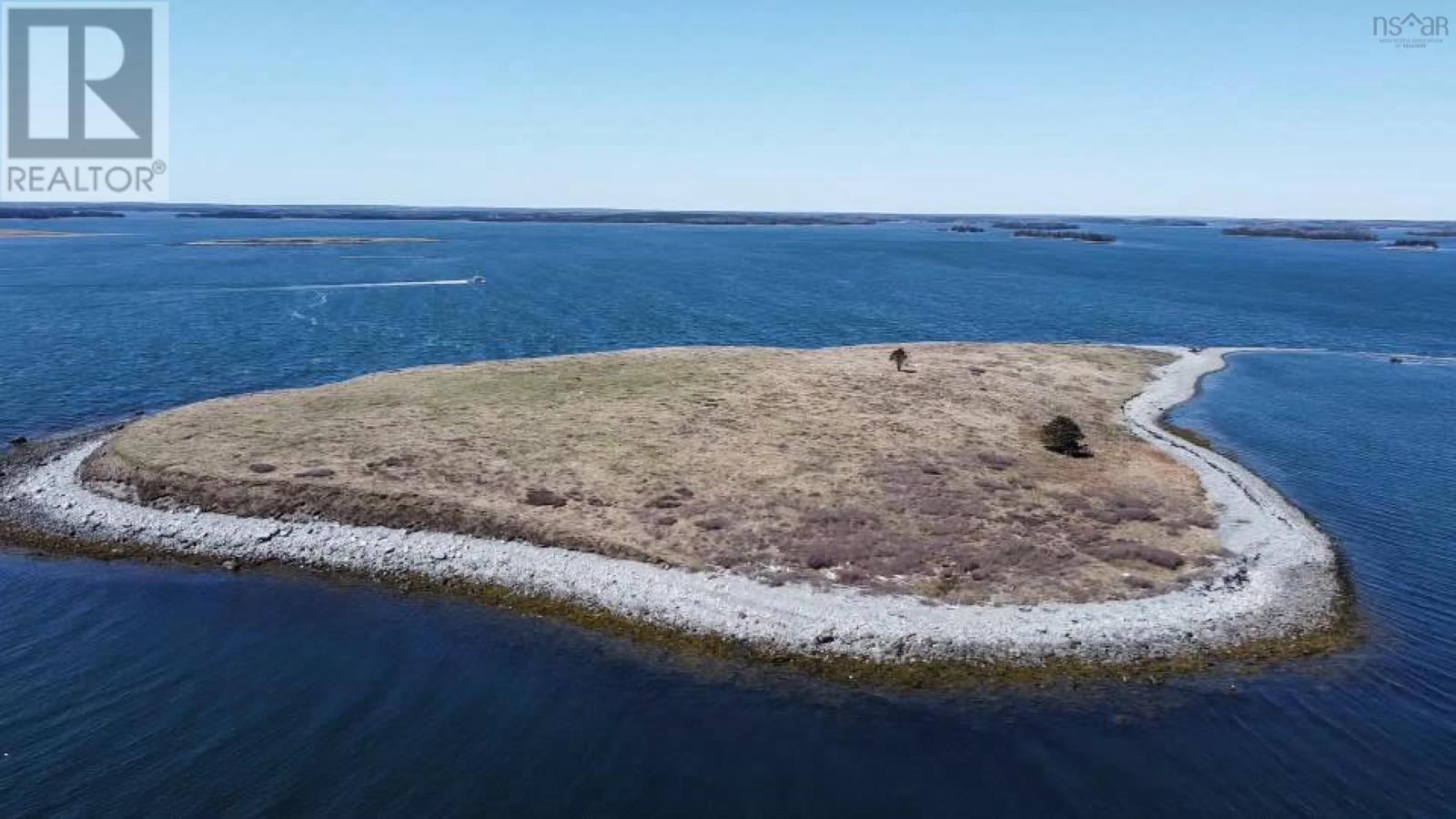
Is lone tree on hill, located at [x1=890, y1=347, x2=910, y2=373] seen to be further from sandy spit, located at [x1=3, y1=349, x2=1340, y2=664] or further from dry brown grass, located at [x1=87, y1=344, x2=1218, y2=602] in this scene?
sandy spit, located at [x1=3, y1=349, x2=1340, y2=664]

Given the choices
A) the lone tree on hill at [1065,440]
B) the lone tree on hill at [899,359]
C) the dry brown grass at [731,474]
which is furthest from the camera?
the lone tree on hill at [899,359]

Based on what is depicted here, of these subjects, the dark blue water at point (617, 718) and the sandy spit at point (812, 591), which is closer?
the dark blue water at point (617, 718)

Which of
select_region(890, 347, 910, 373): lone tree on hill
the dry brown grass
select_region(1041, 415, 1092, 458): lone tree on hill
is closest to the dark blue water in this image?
the dry brown grass

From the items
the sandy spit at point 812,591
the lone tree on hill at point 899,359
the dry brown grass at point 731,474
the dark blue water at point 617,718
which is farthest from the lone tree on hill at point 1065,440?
the lone tree on hill at point 899,359

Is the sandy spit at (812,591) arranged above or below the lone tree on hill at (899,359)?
below

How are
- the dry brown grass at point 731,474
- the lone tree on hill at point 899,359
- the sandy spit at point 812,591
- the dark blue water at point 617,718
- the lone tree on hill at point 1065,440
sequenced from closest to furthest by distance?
the dark blue water at point 617,718 → the sandy spit at point 812,591 → the dry brown grass at point 731,474 → the lone tree on hill at point 1065,440 → the lone tree on hill at point 899,359

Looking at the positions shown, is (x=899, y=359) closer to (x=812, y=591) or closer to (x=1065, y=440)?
(x=1065, y=440)

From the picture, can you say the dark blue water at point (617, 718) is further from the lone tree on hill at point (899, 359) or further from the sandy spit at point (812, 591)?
the lone tree on hill at point (899, 359)

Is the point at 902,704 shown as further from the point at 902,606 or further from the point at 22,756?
the point at 22,756
